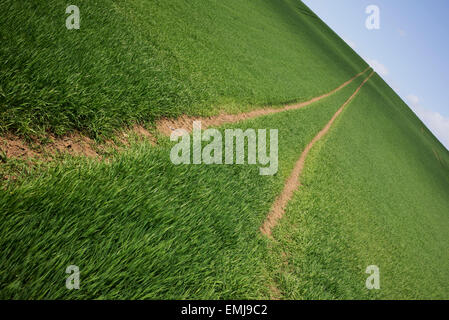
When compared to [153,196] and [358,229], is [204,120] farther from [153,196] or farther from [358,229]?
[358,229]

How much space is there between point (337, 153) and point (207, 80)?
328 inches

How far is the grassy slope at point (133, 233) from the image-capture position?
175cm

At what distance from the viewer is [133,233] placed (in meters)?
2.43

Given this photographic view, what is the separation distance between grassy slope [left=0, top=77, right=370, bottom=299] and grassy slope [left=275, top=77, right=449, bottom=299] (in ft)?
4.03

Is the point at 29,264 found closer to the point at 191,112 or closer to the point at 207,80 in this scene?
the point at 191,112

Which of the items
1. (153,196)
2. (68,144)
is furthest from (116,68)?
(153,196)

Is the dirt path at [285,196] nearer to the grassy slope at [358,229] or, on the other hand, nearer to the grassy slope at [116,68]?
the grassy slope at [358,229]

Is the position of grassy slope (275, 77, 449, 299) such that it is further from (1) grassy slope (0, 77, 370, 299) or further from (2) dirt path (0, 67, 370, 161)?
(2) dirt path (0, 67, 370, 161)

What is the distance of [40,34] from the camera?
3570 millimetres

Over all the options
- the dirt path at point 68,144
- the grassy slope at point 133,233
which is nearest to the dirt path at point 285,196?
the grassy slope at point 133,233

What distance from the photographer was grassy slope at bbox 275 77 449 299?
4.69 metres

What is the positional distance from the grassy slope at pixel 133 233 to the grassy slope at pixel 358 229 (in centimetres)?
123

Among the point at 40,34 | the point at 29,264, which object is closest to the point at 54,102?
the point at 40,34

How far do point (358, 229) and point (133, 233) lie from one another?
7.85 m
